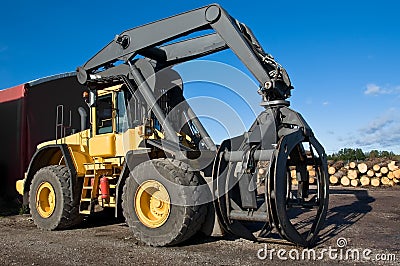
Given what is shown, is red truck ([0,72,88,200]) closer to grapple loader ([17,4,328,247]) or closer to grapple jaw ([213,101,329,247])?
grapple loader ([17,4,328,247])

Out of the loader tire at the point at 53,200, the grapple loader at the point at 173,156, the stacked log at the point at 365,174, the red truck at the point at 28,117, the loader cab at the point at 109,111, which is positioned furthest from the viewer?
the stacked log at the point at 365,174

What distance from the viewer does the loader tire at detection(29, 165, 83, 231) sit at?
29.9ft

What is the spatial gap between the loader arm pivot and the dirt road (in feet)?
8.30

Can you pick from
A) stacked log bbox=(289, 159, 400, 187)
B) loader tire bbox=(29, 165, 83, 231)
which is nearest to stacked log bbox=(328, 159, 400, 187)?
stacked log bbox=(289, 159, 400, 187)

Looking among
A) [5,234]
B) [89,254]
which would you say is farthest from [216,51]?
[5,234]

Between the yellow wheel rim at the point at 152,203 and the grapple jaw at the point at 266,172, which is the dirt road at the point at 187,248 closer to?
the grapple jaw at the point at 266,172

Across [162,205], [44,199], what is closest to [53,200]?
[44,199]

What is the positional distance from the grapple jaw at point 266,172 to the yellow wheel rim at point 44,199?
4534 millimetres

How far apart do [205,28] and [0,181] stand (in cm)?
951

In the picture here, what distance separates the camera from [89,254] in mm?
6805

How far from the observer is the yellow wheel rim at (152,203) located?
288 inches

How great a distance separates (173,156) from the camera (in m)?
7.71

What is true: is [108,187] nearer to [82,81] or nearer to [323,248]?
[82,81]

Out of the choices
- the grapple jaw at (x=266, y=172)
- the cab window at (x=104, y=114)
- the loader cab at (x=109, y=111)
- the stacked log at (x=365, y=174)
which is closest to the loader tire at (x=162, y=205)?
the grapple jaw at (x=266, y=172)
